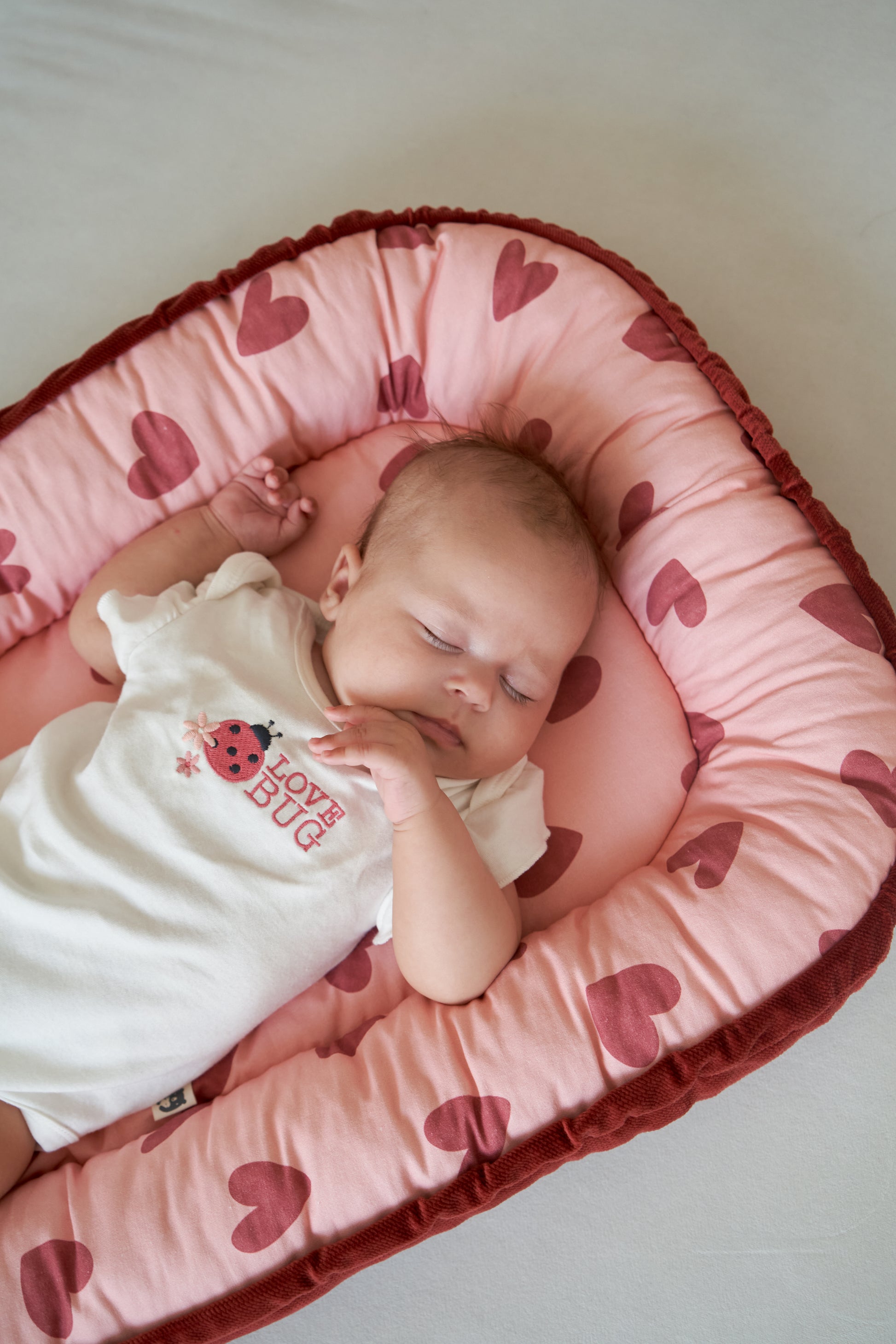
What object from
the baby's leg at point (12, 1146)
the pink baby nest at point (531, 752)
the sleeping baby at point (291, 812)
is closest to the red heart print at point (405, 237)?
the pink baby nest at point (531, 752)

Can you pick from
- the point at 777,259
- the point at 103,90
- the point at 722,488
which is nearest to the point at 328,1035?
the point at 722,488

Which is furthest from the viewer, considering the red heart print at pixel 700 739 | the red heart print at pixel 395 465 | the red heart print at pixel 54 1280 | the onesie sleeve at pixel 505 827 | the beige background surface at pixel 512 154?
the beige background surface at pixel 512 154

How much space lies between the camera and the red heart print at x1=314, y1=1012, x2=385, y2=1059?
1239mm

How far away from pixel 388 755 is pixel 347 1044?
0.44m

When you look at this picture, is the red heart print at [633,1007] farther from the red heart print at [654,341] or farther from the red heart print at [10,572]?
the red heart print at [10,572]

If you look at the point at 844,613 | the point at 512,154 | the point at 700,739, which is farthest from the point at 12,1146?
the point at 512,154

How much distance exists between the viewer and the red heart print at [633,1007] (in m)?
1.13

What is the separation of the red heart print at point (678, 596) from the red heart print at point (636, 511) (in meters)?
0.08

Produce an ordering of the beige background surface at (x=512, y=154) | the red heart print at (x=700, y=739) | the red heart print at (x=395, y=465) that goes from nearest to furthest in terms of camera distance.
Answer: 1. the red heart print at (x=700, y=739)
2. the red heart print at (x=395, y=465)
3. the beige background surface at (x=512, y=154)

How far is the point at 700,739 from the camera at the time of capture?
1426 mm

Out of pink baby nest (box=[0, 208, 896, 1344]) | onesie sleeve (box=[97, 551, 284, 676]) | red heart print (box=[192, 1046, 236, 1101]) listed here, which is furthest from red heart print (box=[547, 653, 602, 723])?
red heart print (box=[192, 1046, 236, 1101])

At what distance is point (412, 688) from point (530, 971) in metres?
0.40

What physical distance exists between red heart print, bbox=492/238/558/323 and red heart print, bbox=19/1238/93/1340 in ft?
4.70

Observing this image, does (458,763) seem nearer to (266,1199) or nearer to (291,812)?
(291,812)
